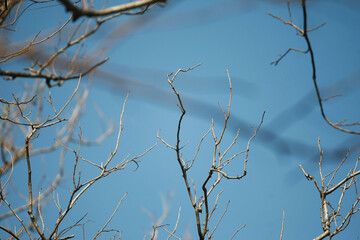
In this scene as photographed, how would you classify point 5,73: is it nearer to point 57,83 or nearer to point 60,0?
point 57,83

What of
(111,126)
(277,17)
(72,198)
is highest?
(111,126)

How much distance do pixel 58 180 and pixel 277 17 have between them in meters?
3.84

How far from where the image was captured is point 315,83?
3.79 feet

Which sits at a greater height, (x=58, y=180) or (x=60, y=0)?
(x=58, y=180)

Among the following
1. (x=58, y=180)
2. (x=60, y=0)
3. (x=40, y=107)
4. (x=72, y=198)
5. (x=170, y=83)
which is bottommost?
(x=60, y=0)

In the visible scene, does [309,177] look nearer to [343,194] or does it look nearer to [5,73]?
[343,194]

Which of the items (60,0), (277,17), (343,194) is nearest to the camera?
(60,0)

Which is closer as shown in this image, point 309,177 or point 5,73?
point 5,73

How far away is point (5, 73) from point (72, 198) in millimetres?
1002

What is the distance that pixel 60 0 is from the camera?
0.79 meters

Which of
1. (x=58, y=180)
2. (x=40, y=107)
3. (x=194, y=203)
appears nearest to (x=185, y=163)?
(x=194, y=203)

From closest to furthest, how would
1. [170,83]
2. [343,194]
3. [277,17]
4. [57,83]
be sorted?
[57,83], [277,17], [170,83], [343,194]

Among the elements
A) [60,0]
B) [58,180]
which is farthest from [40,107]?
[60,0]

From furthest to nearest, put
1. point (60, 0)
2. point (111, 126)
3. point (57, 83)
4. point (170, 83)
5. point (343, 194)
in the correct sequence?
1. point (111, 126)
2. point (343, 194)
3. point (170, 83)
4. point (57, 83)
5. point (60, 0)
